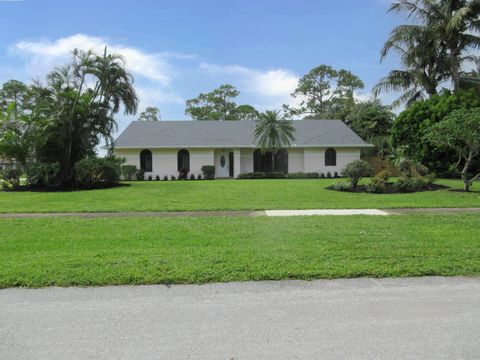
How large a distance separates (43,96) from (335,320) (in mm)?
20836

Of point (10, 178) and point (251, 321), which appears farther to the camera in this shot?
point (10, 178)

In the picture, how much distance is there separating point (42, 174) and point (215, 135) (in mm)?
14711

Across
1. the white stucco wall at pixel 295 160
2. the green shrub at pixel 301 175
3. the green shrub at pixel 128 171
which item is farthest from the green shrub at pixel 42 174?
the white stucco wall at pixel 295 160

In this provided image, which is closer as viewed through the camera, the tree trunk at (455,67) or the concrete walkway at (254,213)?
the concrete walkway at (254,213)

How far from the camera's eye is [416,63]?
27.4 metres

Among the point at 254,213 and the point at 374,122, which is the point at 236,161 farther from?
the point at 254,213

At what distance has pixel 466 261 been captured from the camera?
5250mm

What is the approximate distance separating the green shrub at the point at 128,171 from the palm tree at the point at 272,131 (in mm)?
9722

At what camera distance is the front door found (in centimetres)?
3003

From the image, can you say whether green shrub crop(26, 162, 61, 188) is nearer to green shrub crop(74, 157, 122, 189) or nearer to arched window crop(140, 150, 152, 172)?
green shrub crop(74, 157, 122, 189)

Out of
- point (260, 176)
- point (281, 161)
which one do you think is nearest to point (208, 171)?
point (260, 176)

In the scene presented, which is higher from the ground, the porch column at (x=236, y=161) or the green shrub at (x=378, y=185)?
the porch column at (x=236, y=161)

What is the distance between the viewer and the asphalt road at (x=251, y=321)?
117 inches

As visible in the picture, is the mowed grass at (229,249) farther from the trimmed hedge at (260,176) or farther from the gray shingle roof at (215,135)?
the gray shingle roof at (215,135)
